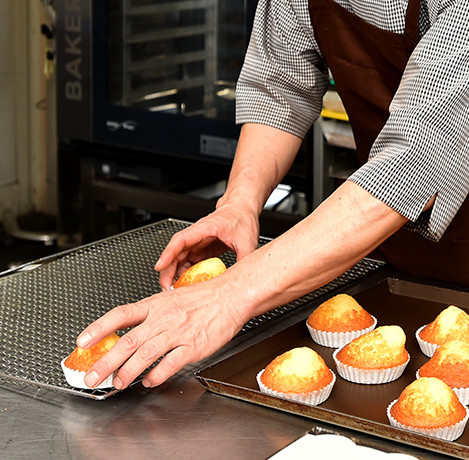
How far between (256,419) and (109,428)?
18cm

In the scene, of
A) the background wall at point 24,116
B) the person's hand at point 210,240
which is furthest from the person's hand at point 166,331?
the background wall at point 24,116

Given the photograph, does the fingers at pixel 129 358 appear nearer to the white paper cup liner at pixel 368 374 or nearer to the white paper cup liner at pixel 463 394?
the white paper cup liner at pixel 368 374

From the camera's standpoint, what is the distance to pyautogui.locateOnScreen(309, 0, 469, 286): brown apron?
154 cm

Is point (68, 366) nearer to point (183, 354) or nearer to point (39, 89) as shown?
point (183, 354)

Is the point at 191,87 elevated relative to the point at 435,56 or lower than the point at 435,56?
lower

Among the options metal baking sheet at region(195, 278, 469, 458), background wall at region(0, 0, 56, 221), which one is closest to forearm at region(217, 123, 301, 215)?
metal baking sheet at region(195, 278, 469, 458)

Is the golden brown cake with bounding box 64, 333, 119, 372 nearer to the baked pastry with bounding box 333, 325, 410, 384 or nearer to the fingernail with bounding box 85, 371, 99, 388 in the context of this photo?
the fingernail with bounding box 85, 371, 99, 388

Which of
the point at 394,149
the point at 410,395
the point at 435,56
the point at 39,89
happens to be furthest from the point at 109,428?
the point at 39,89

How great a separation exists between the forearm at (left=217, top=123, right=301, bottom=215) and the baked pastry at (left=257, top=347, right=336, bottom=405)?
50 centimetres

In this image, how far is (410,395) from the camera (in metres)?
1.02

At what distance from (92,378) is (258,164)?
28.1 inches

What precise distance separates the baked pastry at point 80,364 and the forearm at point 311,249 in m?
0.21

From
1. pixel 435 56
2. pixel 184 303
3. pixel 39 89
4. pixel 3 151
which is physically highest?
Result: pixel 435 56

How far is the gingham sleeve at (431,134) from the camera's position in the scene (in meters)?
1.24
